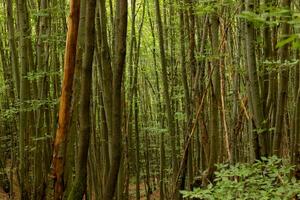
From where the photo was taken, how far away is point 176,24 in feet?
36.4

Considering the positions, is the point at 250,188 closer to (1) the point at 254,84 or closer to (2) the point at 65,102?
(1) the point at 254,84

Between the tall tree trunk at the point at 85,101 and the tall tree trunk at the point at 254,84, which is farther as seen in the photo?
the tall tree trunk at the point at 254,84

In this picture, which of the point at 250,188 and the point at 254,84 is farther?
the point at 254,84

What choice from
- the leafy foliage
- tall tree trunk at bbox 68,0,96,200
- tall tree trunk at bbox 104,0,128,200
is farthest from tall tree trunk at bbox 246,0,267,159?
tall tree trunk at bbox 68,0,96,200

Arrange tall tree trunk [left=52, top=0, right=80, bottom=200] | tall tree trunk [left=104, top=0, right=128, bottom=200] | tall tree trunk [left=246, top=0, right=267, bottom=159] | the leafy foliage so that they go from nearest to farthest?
the leafy foliage → tall tree trunk [left=104, top=0, right=128, bottom=200] → tall tree trunk [left=52, top=0, right=80, bottom=200] → tall tree trunk [left=246, top=0, right=267, bottom=159]

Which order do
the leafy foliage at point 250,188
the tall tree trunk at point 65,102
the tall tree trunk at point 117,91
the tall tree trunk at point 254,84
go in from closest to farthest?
the leafy foliage at point 250,188 → the tall tree trunk at point 117,91 → the tall tree trunk at point 65,102 → the tall tree trunk at point 254,84

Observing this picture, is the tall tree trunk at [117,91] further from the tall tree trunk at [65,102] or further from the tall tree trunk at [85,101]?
the tall tree trunk at [65,102]

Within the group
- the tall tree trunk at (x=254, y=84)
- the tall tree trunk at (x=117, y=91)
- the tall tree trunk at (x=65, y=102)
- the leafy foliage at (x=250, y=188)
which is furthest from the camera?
the tall tree trunk at (x=254, y=84)

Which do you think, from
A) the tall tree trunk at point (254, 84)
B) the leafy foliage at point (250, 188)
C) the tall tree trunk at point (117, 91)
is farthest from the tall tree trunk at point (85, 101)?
the tall tree trunk at point (254, 84)

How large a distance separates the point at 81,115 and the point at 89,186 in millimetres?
8367

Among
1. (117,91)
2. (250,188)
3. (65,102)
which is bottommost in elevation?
(250,188)

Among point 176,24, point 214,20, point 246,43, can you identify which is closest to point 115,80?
point 246,43

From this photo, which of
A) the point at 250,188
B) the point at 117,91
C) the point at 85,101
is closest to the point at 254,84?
the point at 250,188

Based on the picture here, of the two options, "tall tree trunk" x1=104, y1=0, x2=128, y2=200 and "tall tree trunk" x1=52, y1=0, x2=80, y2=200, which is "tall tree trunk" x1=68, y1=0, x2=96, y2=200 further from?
"tall tree trunk" x1=52, y1=0, x2=80, y2=200
